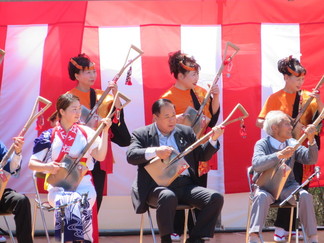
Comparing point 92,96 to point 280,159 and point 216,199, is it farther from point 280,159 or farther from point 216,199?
point 280,159

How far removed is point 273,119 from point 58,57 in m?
1.91

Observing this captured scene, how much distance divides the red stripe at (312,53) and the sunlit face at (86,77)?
5.92 feet

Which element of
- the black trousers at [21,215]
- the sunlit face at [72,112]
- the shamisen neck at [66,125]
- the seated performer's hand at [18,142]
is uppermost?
the sunlit face at [72,112]

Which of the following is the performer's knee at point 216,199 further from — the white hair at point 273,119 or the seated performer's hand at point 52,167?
the seated performer's hand at point 52,167

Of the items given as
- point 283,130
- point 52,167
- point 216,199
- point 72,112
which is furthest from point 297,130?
point 52,167

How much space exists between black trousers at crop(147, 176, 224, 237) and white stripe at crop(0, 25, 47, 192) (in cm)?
162

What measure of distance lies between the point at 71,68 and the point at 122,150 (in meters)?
0.89

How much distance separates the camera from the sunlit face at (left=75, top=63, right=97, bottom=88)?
5.67 meters

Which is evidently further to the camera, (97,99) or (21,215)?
(97,99)

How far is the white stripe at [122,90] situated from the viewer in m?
6.17

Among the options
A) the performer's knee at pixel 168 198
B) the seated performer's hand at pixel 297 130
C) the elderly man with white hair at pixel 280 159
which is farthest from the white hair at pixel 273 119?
the performer's knee at pixel 168 198

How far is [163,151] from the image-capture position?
191 inches

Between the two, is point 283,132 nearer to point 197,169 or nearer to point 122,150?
point 197,169

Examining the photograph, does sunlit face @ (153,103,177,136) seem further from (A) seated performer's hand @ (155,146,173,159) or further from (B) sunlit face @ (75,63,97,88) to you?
(B) sunlit face @ (75,63,97,88)
